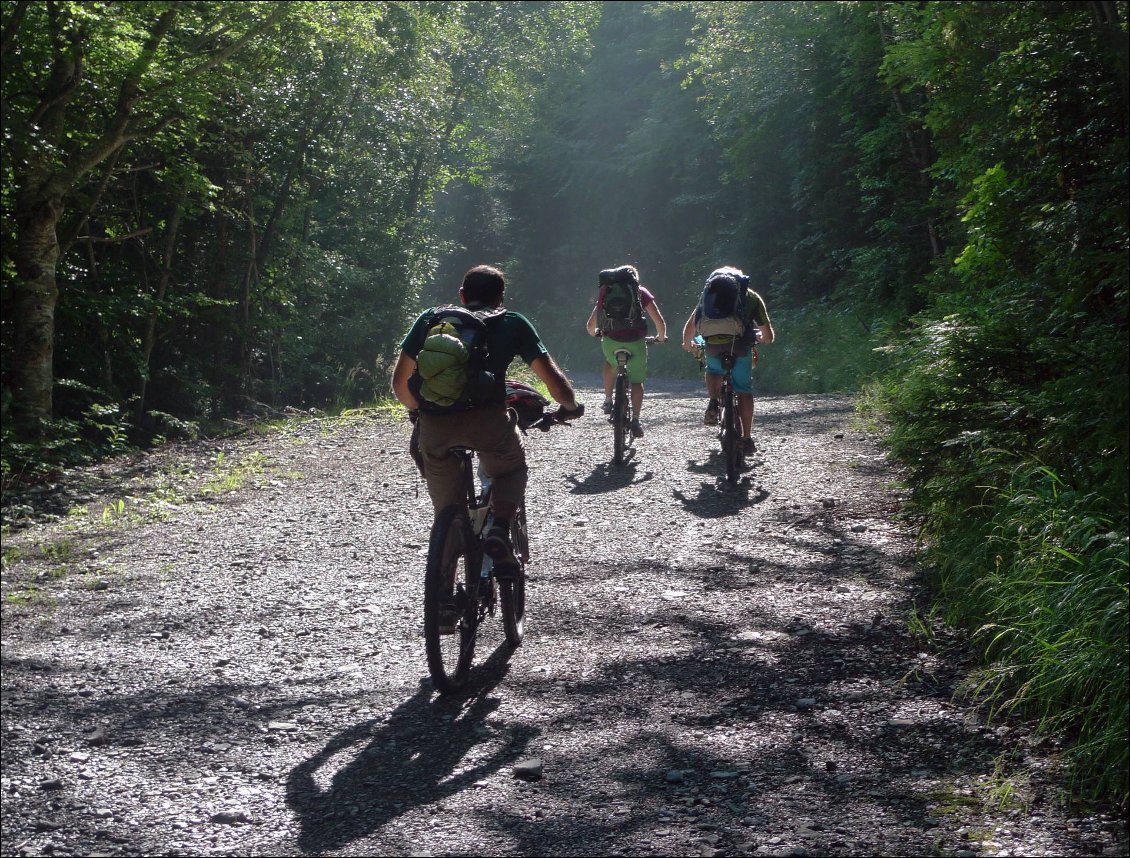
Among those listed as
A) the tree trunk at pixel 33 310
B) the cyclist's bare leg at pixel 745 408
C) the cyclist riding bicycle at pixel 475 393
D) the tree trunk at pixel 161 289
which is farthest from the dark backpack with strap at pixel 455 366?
the tree trunk at pixel 161 289

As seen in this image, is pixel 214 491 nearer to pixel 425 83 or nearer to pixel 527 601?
pixel 527 601

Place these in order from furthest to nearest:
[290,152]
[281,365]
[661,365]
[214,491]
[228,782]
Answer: [661,365], [281,365], [290,152], [214,491], [228,782]

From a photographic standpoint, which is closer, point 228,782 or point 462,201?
point 228,782

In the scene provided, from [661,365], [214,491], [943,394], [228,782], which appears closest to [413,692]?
[228,782]

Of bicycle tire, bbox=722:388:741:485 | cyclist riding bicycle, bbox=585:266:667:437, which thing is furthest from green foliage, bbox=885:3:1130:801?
cyclist riding bicycle, bbox=585:266:667:437

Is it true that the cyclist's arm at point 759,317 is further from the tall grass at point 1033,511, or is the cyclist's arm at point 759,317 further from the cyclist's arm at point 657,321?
the tall grass at point 1033,511

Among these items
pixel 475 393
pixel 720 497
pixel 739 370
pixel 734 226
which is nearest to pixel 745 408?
pixel 739 370

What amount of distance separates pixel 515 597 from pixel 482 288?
165 cm

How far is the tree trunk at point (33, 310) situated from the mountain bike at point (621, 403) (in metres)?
6.26

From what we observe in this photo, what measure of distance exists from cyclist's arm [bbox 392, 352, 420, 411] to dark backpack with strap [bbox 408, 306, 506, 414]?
0.06m

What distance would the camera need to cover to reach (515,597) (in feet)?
18.6

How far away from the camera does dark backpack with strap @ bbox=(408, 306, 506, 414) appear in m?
4.85

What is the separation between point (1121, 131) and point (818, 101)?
21.3 metres

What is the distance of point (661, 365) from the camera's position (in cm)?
3462
